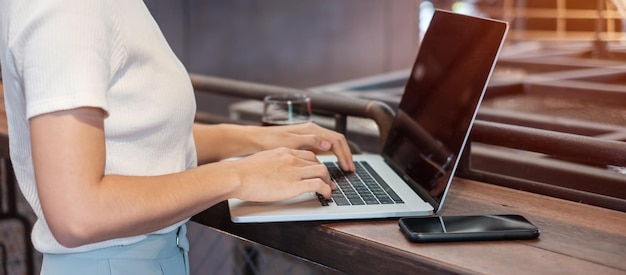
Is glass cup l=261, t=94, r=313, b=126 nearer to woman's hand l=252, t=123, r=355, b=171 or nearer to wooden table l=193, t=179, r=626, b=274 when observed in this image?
woman's hand l=252, t=123, r=355, b=171

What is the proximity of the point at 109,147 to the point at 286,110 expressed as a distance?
61 cm

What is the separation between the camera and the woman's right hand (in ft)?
3.23

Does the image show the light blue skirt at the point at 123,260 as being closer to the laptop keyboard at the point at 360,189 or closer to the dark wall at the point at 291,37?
the laptop keyboard at the point at 360,189

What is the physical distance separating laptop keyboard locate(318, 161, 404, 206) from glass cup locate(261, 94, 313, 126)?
0.22 m

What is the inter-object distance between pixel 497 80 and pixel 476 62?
1713 millimetres

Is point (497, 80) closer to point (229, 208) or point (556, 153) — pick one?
point (556, 153)

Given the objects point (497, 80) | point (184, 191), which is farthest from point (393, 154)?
point (497, 80)

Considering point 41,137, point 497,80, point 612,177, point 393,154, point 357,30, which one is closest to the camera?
point 41,137

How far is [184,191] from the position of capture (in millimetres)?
928

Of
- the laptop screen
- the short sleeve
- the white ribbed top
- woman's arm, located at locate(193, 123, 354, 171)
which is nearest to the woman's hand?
woman's arm, located at locate(193, 123, 354, 171)

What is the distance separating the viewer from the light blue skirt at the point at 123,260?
1006mm

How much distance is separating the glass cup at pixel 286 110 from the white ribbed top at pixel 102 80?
16.4 inches

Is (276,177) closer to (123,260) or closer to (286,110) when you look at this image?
(123,260)

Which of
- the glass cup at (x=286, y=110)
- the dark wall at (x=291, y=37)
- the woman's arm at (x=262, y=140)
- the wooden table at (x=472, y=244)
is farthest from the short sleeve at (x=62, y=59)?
the dark wall at (x=291, y=37)
